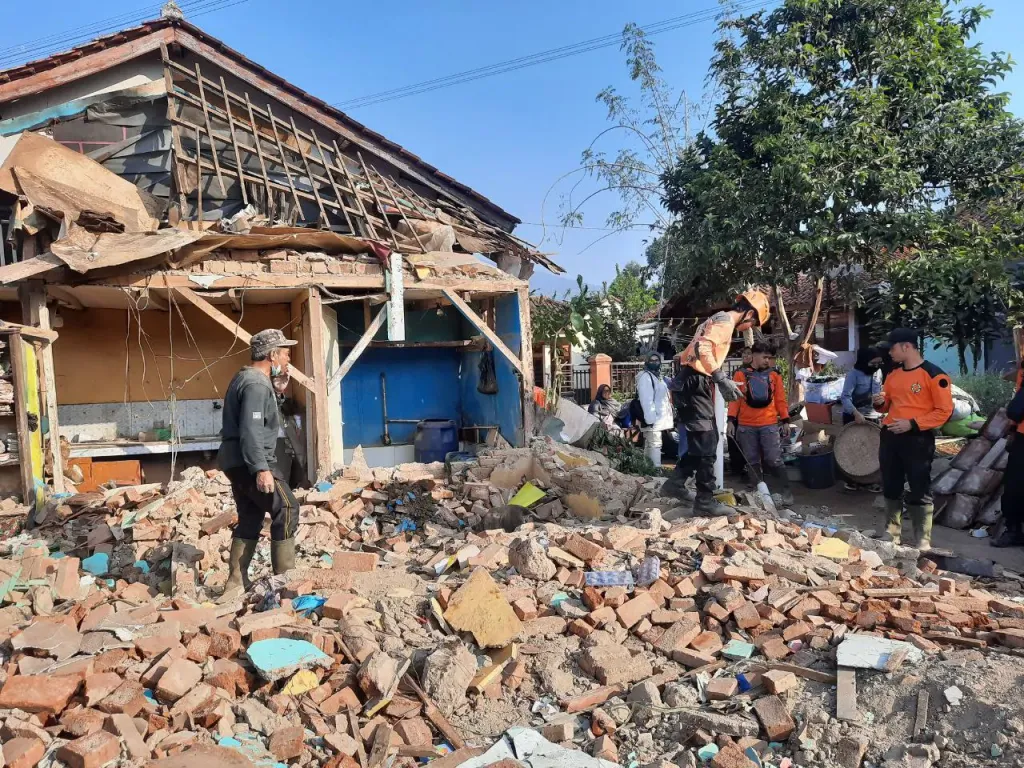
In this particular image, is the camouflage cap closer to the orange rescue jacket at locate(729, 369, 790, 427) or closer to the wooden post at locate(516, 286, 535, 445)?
the orange rescue jacket at locate(729, 369, 790, 427)

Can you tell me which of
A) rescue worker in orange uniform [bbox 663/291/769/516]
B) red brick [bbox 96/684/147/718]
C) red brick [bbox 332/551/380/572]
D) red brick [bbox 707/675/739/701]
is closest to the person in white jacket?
rescue worker in orange uniform [bbox 663/291/769/516]

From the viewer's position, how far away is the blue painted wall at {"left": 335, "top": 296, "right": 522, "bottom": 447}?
10.9 metres

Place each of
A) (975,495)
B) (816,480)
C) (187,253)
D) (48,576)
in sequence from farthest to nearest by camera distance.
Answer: (816,480), (187,253), (975,495), (48,576)

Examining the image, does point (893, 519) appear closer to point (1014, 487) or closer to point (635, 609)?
point (1014, 487)

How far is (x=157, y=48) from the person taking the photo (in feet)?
32.7

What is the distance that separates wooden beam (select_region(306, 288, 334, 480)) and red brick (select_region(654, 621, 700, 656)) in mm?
5313

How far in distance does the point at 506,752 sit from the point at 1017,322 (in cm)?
919

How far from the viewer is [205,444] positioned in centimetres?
952

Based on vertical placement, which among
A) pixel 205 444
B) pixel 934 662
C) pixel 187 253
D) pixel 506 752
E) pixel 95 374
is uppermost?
pixel 187 253

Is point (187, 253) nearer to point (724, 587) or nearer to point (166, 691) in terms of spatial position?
point (166, 691)

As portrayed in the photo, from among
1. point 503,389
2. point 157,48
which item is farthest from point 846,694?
point 157,48

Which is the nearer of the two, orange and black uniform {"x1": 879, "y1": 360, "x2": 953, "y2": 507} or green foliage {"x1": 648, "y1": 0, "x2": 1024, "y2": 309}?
orange and black uniform {"x1": 879, "y1": 360, "x2": 953, "y2": 507}

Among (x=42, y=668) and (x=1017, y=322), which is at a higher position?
(x=1017, y=322)

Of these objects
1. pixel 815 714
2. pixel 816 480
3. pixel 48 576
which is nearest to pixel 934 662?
pixel 815 714
